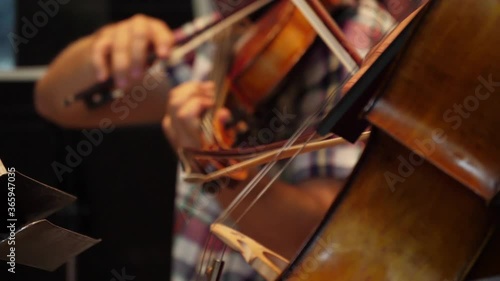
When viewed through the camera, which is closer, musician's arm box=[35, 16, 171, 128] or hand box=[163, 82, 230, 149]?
hand box=[163, 82, 230, 149]

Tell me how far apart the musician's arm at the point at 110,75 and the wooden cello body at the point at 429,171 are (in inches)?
21.9

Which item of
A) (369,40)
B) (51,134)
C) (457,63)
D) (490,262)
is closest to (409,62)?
(457,63)

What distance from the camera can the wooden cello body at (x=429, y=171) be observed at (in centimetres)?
41

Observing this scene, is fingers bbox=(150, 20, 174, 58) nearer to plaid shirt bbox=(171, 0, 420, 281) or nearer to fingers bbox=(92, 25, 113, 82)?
fingers bbox=(92, 25, 113, 82)

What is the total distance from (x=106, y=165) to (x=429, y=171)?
1112 mm

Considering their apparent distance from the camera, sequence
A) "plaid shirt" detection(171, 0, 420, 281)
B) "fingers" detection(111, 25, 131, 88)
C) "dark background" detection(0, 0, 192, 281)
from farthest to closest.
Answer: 1. "dark background" detection(0, 0, 192, 281)
2. "fingers" detection(111, 25, 131, 88)
3. "plaid shirt" detection(171, 0, 420, 281)

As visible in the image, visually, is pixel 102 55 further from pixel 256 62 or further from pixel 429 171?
pixel 429 171

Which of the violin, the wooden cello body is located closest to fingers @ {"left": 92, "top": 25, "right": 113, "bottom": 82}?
the violin

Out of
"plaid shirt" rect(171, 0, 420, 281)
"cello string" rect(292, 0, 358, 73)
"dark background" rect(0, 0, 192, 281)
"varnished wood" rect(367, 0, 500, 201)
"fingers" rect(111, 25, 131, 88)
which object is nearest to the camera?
"varnished wood" rect(367, 0, 500, 201)
